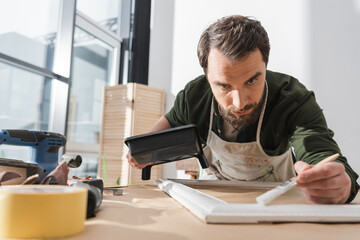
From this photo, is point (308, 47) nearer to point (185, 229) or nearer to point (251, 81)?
point (251, 81)

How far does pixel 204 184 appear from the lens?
0.83 metres

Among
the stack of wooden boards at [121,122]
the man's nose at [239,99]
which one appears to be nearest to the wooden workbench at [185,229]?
the man's nose at [239,99]

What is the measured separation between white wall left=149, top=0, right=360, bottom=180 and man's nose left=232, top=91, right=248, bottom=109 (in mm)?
1474

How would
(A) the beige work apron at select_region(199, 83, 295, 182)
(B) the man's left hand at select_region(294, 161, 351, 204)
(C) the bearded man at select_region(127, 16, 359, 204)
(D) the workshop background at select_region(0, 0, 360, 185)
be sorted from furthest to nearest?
1. (D) the workshop background at select_region(0, 0, 360, 185)
2. (A) the beige work apron at select_region(199, 83, 295, 182)
3. (C) the bearded man at select_region(127, 16, 359, 204)
4. (B) the man's left hand at select_region(294, 161, 351, 204)

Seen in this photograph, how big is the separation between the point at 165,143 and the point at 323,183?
33cm

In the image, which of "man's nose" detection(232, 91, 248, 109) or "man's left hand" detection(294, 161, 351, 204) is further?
"man's nose" detection(232, 91, 248, 109)

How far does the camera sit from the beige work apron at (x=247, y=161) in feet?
3.40

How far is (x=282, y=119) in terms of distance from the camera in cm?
94

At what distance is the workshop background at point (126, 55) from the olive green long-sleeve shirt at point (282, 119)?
125 centimetres

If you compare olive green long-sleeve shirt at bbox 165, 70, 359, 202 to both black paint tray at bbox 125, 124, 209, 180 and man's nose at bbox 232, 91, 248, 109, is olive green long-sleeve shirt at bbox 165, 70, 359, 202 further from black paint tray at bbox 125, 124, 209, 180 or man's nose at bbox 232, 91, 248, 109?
black paint tray at bbox 125, 124, 209, 180

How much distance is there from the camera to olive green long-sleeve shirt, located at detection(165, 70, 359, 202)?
2.46 feet

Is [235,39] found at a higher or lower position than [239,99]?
higher

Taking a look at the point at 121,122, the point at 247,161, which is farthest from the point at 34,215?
the point at 121,122

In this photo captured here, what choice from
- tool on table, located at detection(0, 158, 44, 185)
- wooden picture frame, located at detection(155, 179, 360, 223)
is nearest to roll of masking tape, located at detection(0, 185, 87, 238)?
wooden picture frame, located at detection(155, 179, 360, 223)
